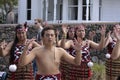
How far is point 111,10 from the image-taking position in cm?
2350

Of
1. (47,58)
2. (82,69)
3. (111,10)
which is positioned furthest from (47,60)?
(111,10)

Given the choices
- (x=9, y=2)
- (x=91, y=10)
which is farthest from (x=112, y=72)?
(x=9, y=2)

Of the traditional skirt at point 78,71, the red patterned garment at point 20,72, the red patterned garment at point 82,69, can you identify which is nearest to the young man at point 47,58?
the red patterned garment at point 20,72

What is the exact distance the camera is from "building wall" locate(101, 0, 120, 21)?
2338 centimetres

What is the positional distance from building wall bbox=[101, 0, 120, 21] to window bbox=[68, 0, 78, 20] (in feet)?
4.81

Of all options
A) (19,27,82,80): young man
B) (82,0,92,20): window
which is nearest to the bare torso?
(19,27,82,80): young man

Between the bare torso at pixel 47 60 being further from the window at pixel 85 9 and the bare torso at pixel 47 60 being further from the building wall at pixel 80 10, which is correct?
the window at pixel 85 9

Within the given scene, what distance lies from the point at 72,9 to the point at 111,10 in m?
2.11

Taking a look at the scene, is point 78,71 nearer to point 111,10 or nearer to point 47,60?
point 47,60

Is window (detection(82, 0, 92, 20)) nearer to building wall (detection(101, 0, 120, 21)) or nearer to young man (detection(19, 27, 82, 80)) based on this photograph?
building wall (detection(101, 0, 120, 21))

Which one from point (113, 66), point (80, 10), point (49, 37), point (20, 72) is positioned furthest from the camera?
point (80, 10)

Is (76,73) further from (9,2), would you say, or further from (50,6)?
(9,2)

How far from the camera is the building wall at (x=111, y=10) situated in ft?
76.7

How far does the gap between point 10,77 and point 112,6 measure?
16.3 m
